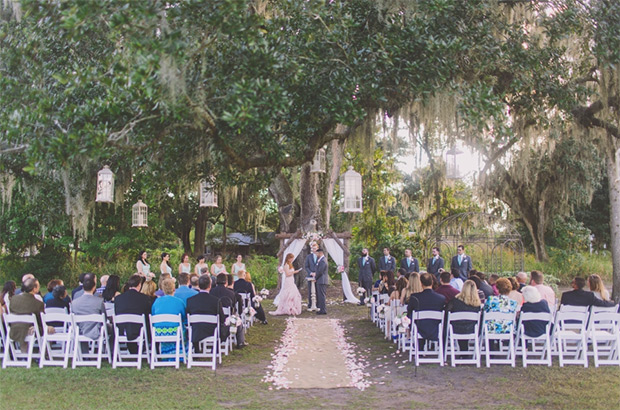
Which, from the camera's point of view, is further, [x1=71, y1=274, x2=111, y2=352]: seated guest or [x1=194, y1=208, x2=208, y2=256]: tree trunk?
[x1=194, y1=208, x2=208, y2=256]: tree trunk

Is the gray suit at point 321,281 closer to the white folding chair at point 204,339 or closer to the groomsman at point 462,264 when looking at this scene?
the groomsman at point 462,264

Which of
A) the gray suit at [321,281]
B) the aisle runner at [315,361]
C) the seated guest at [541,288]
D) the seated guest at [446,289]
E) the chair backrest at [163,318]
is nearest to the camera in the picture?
the aisle runner at [315,361]

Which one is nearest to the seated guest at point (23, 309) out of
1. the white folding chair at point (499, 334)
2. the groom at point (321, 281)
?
the white folding chair at point (499, 334)

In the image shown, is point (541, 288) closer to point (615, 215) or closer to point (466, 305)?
point (466, 305)

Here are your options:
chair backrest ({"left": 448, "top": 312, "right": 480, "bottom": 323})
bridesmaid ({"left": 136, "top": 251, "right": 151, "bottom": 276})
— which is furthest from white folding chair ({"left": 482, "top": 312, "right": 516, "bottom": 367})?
bridesmaid ({"left": 136, "top": 251, "right": 151, "bottom": 276})

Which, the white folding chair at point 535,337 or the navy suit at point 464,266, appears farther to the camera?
the navy suit at point 464,266

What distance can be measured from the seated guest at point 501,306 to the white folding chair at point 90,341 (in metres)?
4.57

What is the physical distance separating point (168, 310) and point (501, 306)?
3.97 meters

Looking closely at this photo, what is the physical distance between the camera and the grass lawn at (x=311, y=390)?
5.29 m

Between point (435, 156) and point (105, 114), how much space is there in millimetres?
15057

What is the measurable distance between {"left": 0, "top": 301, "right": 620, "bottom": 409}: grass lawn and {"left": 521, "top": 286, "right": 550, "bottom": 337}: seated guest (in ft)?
1.48

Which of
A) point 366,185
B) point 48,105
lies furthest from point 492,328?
point 366,185

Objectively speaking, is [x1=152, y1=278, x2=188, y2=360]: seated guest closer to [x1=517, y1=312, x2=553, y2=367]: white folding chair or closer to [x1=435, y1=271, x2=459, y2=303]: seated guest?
[x1=435, y1=271, x2=459, y2=303]: seated guest

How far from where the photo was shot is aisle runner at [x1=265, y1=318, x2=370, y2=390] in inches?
243
